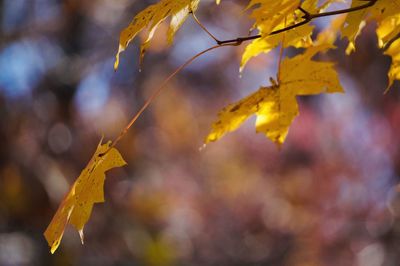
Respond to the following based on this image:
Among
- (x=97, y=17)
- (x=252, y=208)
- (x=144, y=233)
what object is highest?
(x=97, y=17)

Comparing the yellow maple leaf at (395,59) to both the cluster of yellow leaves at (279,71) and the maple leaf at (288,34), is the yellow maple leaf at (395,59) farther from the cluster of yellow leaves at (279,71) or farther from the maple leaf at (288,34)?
the maple leaf at (288,34)

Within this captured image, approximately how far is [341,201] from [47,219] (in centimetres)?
216

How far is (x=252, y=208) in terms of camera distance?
18.2 ft

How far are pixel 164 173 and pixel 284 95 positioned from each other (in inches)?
205

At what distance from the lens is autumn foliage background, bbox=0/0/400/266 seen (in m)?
4.42

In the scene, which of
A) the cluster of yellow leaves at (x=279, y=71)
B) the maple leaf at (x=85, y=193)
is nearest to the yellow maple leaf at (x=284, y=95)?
the cluster of yellow leaves at (x=279, y=71)

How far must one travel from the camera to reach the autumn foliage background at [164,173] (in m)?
4.42

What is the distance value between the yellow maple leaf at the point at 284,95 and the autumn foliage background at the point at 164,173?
9.90 feet

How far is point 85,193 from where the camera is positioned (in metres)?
0.79

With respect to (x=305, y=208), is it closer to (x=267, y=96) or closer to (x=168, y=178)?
(x=168, y=178)

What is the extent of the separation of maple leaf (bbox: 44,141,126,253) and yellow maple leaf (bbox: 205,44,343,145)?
155 millimetres

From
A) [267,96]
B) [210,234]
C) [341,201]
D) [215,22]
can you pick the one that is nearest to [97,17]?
[215,22]

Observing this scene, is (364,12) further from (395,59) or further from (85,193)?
(85,193)

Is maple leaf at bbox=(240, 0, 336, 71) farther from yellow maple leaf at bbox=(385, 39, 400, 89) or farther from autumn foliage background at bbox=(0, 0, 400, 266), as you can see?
autumn foliage background at bbox=(0, 0, 400, 266)
